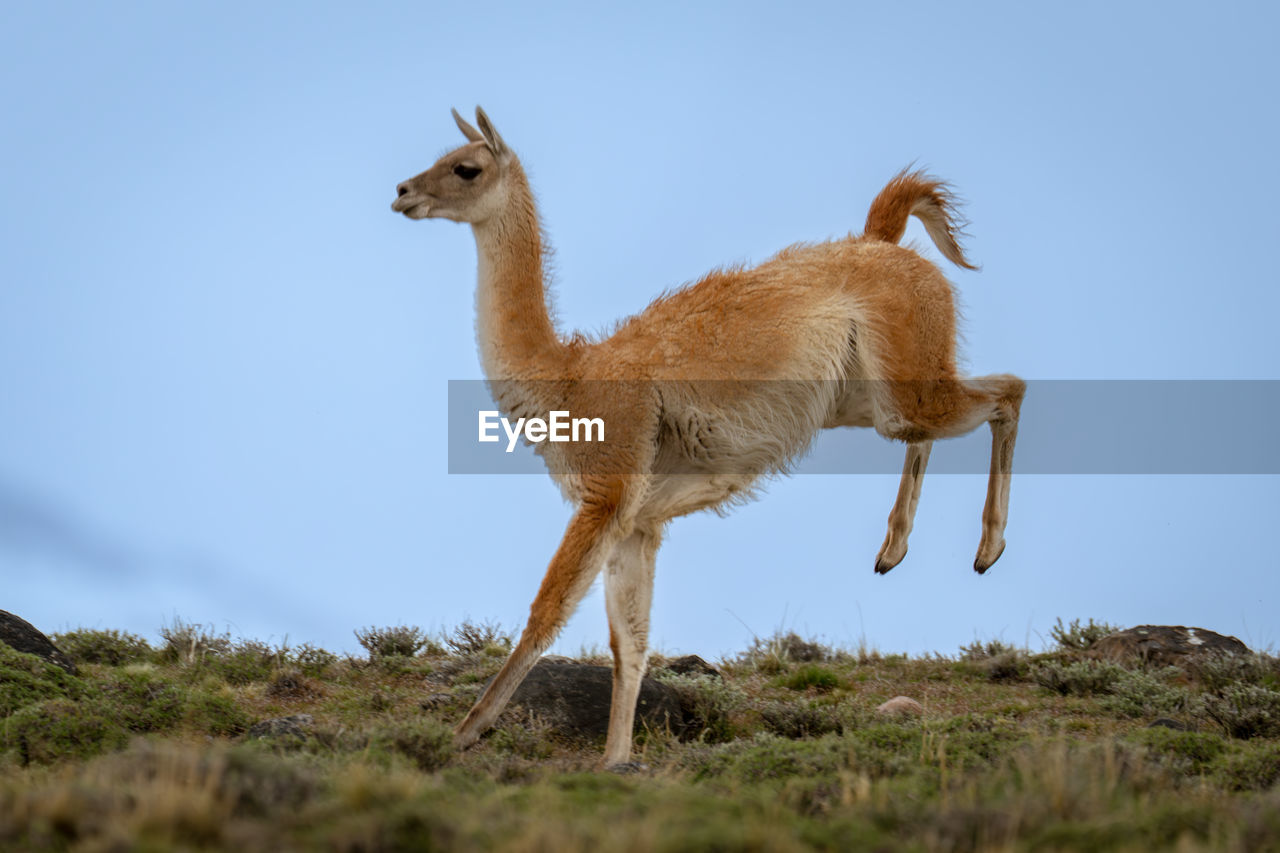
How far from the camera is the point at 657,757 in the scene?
283 inches

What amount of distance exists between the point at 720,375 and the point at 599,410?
815 millimetres

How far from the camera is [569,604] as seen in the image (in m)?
6.89

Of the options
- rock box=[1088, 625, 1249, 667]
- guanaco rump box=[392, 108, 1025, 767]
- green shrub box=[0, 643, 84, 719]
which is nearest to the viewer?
guanaco rump box=[392, 108, 1025, 767]

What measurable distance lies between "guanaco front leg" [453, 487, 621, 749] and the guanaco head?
2.30m

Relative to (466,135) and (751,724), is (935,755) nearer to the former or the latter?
(751,724)

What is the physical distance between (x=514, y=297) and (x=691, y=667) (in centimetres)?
414

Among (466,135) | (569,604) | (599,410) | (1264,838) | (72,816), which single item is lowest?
(72,816)

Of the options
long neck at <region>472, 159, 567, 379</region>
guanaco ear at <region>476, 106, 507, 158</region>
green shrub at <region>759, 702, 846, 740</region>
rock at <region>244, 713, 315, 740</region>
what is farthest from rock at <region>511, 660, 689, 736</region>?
guanaco ear at <region>476, 106, 507, 158</region>

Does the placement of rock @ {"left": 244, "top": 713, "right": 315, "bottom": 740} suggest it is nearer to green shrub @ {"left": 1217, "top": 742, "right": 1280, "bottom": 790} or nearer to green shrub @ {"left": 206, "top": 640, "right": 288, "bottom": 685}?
green shrub @ {"left": 206, "top": 640, "right": 288, "bottom": 685}

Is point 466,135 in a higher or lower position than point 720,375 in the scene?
higher

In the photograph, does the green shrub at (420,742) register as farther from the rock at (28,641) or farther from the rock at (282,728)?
the rock at (28,641)

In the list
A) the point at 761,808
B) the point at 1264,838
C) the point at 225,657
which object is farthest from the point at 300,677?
the point at 1264,838

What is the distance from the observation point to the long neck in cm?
759

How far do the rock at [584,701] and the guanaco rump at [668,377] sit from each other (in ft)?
2.71
